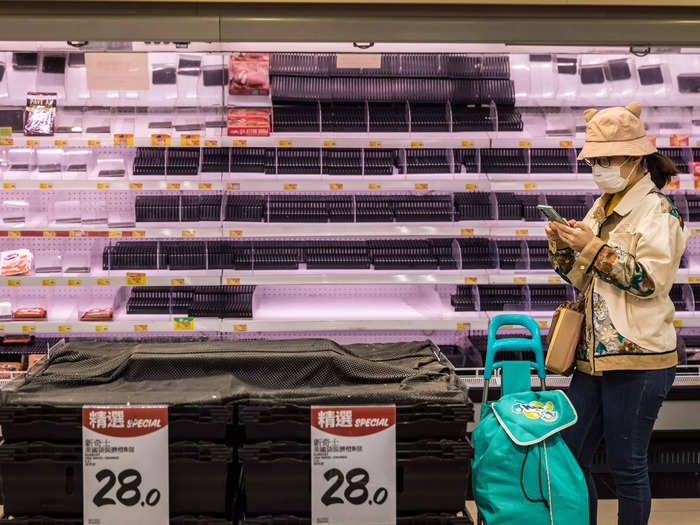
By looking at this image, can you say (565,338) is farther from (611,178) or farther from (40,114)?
(40,114)

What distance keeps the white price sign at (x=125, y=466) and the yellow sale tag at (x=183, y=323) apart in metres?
1.63

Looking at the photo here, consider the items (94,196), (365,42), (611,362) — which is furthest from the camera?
(94,196)

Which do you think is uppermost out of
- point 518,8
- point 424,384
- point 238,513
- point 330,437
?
point 518,8

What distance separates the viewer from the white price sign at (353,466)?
2.46 metres

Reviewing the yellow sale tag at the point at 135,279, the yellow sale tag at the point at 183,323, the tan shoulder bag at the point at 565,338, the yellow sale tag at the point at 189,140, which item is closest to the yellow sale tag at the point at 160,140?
the yellow sale tag at the point at 189,140

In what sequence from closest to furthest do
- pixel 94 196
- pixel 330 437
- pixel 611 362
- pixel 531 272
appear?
pixel 330 437 → pixel 611 362 → pixel 531 272 → pixel 94 196

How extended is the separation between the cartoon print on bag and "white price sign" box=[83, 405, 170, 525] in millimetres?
1333

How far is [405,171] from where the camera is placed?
13.9 ft

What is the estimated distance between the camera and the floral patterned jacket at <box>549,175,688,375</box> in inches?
101

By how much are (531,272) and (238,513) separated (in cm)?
225

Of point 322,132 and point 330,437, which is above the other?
point 322,132

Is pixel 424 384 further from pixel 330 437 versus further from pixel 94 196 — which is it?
pixel 94 196

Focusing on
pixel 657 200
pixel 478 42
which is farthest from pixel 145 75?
pixel 657 200

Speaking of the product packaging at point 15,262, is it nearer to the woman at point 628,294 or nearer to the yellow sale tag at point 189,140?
the yellow sale tag at point 189,140
